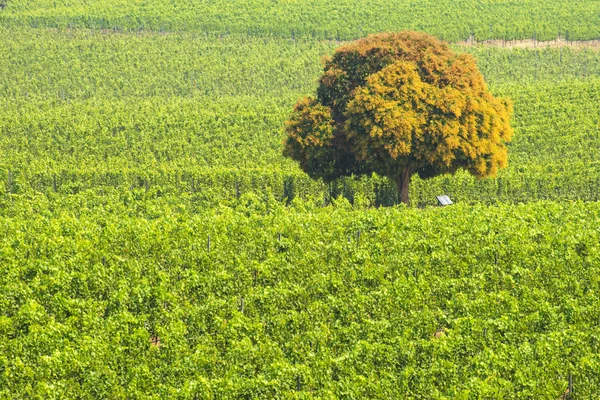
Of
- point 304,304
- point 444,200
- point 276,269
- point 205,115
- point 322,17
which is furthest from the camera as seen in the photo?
point 322,17

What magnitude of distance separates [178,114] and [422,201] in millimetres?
35985

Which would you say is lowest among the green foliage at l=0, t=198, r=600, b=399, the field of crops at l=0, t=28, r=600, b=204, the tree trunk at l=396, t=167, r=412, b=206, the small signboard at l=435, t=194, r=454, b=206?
the field of crops at l=0, t=28, r=600, b=204

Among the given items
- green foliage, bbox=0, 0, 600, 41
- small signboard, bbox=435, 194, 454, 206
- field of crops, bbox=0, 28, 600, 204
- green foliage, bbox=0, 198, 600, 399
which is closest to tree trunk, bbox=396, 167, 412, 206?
field of crops, bbox=0, 28, 600, 204

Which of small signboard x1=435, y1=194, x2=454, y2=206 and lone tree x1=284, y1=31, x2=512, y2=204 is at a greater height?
lone tree x1=284, y1=31, x2=512, y2=204

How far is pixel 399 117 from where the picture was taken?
193 ft

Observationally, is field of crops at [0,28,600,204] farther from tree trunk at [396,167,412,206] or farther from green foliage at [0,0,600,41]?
green foliage at [0,0,600,41]

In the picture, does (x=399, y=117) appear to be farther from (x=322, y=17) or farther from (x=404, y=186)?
(x=322, y=17)

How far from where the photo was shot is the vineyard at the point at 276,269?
3444cm

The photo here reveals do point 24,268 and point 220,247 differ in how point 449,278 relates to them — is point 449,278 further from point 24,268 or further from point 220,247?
point 24,268

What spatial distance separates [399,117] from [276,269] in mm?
17279

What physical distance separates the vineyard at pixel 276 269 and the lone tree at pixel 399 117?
8.84 ft

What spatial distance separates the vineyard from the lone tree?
106 inches

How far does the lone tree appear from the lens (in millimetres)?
58844

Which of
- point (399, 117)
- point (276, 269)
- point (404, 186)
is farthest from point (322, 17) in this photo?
point (276, 269)
